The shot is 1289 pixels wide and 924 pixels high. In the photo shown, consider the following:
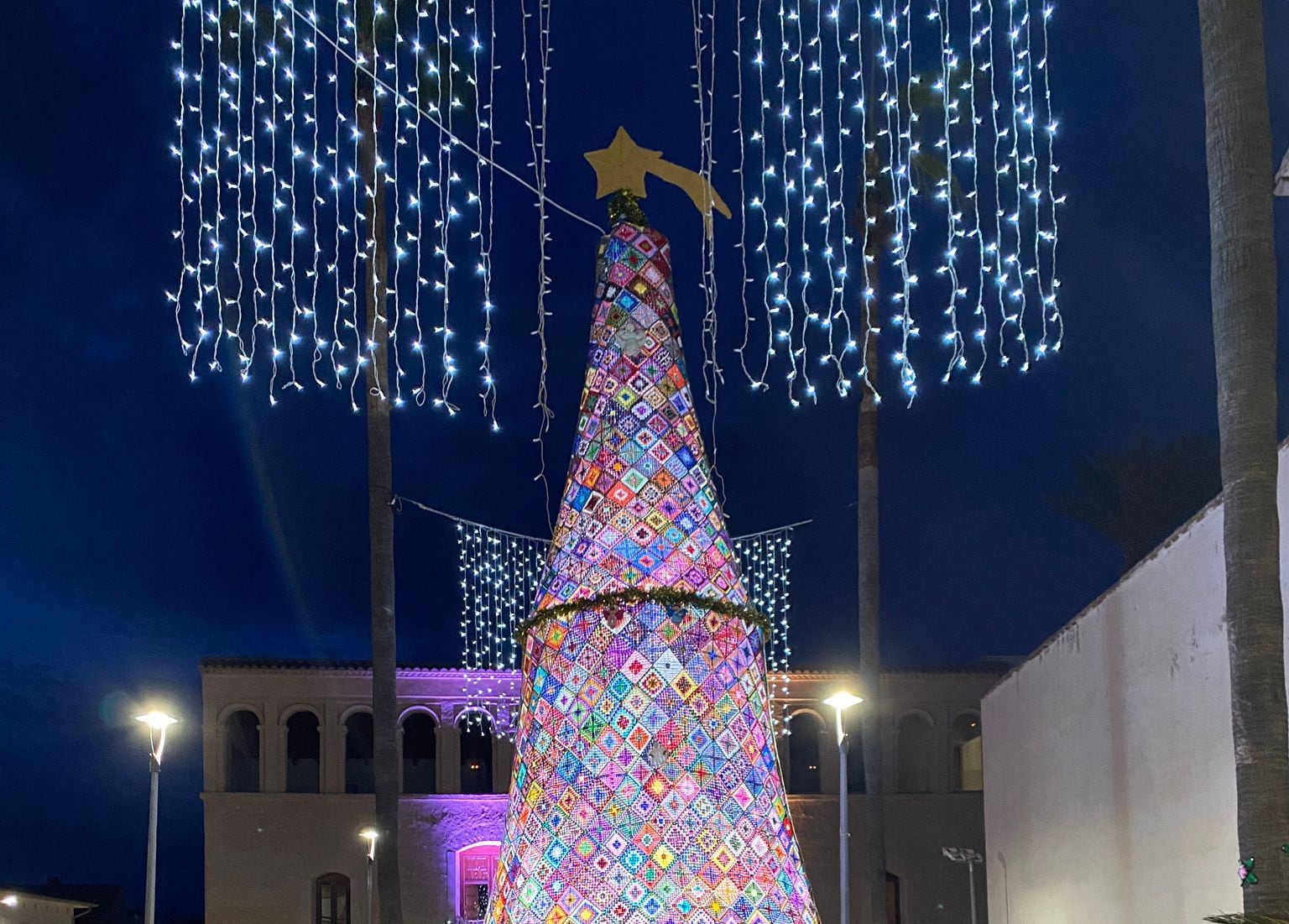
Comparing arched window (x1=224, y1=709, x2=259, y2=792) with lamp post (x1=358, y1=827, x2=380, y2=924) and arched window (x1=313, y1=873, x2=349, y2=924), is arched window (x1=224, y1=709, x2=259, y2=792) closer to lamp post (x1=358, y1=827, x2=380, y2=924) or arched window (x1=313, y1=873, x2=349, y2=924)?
arched window (x1=313, y1=873, x2=349, y2=924)

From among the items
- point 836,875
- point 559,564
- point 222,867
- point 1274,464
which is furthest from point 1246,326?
point 222,867

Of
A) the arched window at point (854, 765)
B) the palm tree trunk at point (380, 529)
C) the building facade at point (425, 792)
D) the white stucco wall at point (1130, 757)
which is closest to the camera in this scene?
the white stucco wall at point (1130, 757)

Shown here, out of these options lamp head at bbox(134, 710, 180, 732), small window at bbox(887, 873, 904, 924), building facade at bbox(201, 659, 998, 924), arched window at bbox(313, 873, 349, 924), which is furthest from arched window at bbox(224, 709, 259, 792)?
lamp head at bbox(134, 710, 180, 732)

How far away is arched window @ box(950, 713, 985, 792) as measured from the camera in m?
25.6

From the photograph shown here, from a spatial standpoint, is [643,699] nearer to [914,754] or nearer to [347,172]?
[347,172]

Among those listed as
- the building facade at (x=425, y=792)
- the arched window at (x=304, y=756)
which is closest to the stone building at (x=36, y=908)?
the building facade at (x=425, y=792)

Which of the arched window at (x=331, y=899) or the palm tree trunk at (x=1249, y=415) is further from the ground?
the palm tree trunk at (x=1249, y=415)

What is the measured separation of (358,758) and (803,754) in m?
7.81

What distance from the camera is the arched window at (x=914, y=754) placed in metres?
25.8

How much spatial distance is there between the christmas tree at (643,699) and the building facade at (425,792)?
650 inches

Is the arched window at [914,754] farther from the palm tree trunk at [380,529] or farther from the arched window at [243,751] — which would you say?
the palm tree trunk at [380,529]

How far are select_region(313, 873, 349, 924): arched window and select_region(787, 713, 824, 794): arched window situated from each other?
7640mm

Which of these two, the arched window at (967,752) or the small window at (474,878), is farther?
the arched window at (967,752)

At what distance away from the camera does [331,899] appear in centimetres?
→ 2397
